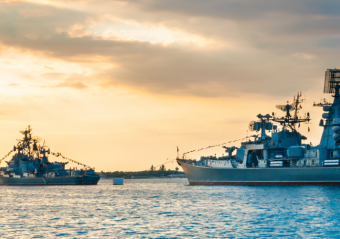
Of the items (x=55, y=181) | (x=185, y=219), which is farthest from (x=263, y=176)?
(x=55, y=181)

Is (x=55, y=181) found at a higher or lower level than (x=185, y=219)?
higher

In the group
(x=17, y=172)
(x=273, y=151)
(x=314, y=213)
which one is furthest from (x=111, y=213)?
(x=17, y=172)

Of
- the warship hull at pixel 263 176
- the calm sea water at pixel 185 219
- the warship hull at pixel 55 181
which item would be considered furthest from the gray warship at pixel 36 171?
the calm sea water at pixel 185 219

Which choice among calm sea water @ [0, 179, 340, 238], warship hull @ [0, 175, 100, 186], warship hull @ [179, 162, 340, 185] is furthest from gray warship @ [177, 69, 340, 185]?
warship hull @ [0, 175, 100, 186]

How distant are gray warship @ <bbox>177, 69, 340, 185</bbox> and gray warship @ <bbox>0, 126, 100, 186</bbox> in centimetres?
3633

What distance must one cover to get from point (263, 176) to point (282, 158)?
4355mm

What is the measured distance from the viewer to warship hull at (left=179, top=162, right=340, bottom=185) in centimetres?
7181

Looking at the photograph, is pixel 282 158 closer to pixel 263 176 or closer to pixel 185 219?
pixel 263 176

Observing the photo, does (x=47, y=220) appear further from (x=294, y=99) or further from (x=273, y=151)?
(x=294, y=99)

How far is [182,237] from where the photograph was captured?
1222 inches

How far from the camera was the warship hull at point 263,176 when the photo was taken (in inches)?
2827

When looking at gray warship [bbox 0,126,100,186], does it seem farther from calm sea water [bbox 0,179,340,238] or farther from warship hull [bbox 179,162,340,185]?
calm sea water [bbox 0,179,340,238]

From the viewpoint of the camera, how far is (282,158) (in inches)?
3115

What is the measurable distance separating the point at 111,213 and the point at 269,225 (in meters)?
16.4
